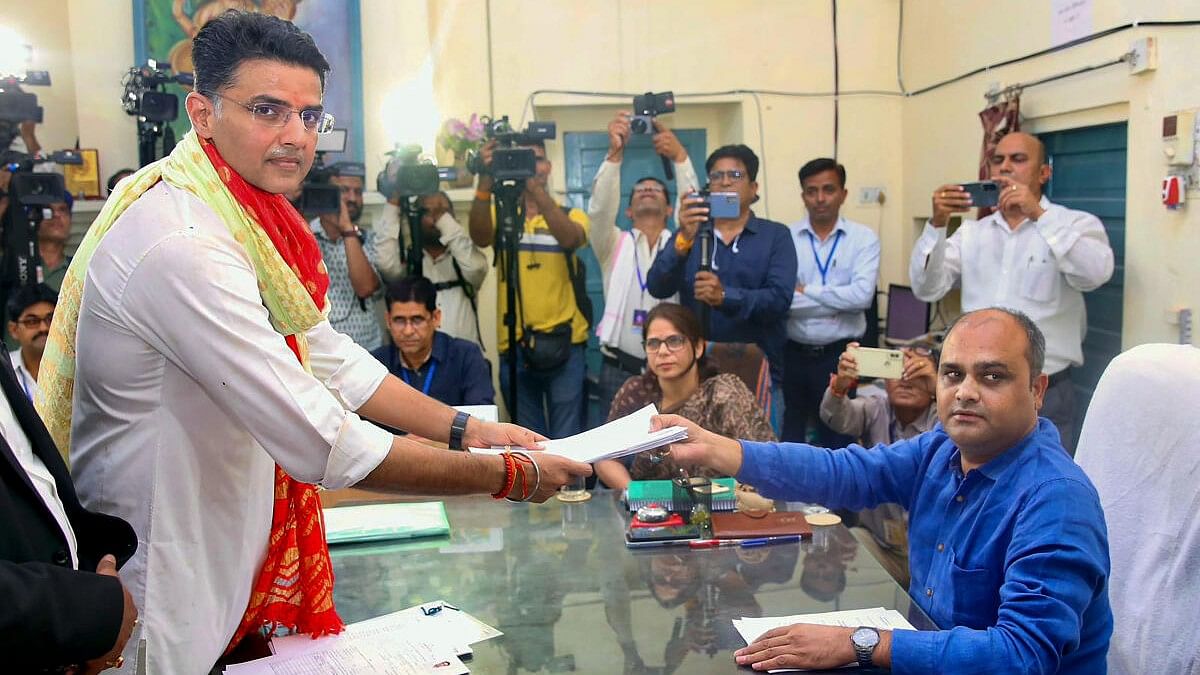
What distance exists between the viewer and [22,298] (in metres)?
3.71

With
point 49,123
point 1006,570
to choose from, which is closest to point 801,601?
point 1006,570

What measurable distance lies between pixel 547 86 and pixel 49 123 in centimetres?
261

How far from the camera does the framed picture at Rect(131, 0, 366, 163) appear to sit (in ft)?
17.1

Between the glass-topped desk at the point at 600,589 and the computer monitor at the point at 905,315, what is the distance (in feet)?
9.71

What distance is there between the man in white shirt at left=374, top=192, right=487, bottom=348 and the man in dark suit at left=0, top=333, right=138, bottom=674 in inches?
127

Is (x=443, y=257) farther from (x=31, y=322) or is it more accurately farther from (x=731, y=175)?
(x=31, y=322)

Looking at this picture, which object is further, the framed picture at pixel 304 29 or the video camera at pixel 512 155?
the framed picture at pixel 304 29

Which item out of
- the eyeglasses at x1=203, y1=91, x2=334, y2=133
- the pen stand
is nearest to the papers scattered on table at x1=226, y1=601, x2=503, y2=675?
the pen stand

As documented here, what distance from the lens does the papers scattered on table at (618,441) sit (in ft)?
6.05

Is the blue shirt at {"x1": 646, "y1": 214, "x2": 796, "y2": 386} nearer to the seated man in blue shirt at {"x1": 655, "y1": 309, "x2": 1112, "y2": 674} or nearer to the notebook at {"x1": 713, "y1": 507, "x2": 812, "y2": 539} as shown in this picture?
the notebook at {"x1": 713, "y1": 507, "x2": 812, "y2": 539}

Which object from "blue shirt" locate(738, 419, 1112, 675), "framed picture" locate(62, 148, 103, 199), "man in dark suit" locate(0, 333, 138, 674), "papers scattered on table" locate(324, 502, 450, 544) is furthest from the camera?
"framed picture" locate(62, 148, 103, 199)

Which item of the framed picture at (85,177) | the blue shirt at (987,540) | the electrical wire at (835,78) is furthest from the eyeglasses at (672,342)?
the framed picture at (85,177)

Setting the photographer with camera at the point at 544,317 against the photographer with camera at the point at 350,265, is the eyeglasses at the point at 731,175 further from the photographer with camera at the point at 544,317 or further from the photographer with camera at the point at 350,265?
the photographer with camera at the point at 350,265

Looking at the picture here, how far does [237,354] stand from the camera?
1.45 meters
